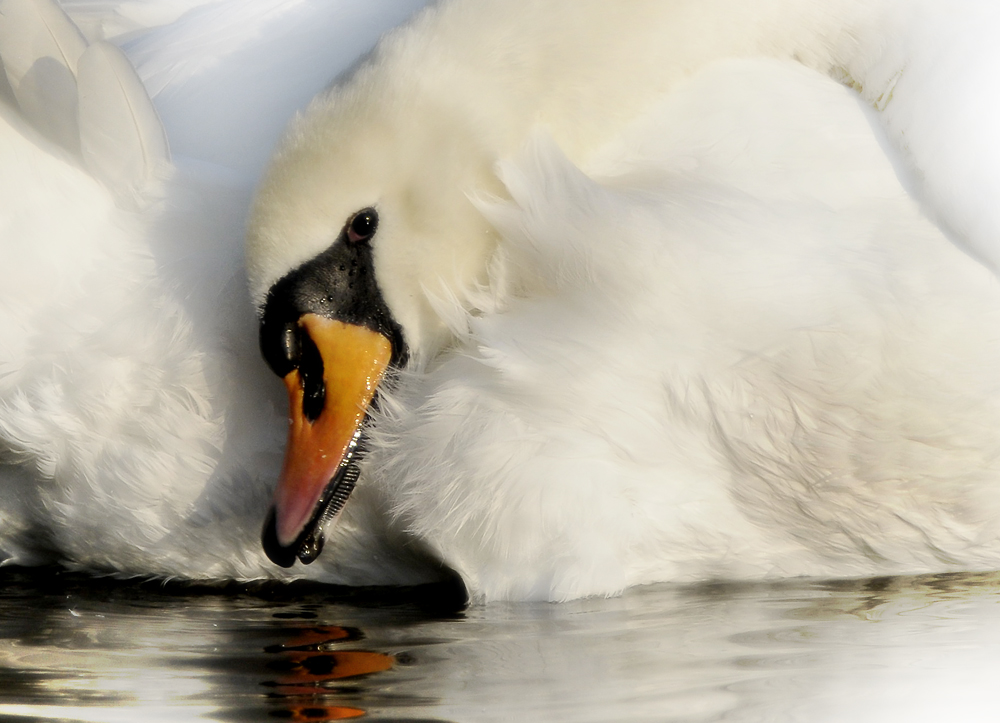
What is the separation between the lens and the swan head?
8.55 feet

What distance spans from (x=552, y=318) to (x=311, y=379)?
16.8 inches

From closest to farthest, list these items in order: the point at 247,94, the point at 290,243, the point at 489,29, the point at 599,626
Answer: the point at 599,626 → the point at 290,243 → the point at 489,29 → the point at 247,94

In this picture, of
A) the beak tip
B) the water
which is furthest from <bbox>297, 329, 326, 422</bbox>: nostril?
the water

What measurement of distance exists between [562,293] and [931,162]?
663 mm

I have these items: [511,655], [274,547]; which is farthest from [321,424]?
[511,655]

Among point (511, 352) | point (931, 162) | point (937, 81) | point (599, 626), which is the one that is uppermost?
point (937, 81)

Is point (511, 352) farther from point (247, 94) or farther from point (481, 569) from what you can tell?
point (247, 94)

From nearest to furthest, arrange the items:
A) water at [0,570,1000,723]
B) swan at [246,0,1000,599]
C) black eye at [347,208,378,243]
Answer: water at [0,570,1000,723], swan at [246,0,1000,599], black eye at [347,208,378,243]

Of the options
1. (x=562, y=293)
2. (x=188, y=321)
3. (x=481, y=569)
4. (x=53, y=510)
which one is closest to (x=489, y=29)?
(x=562, y=293)

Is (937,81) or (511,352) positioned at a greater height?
(937,81)

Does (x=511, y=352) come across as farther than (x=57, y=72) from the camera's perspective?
No

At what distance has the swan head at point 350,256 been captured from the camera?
261 centimetres

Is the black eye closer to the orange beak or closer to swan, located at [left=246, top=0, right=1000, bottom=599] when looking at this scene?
swan, located at [left=246, top=0, right=1000, bottom=599]

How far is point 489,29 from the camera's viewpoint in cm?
279
